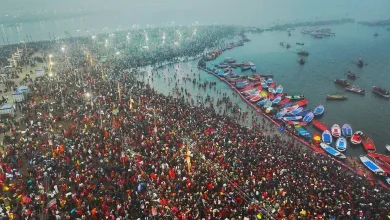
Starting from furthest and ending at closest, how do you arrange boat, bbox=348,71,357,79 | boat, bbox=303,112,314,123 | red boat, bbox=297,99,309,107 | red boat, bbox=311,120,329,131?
1. boat, bbox=348,71,357,79
2. red boat, bbox=297,99,309,107
3. boat, bbox=303,112,314,123
4. red boat, bbox=311,120,329,131

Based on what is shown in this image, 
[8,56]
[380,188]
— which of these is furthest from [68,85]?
[380,188]

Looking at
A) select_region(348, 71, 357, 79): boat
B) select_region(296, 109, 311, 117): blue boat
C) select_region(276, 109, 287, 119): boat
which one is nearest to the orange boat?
select_region(296, 109, 311, 117): blue boat

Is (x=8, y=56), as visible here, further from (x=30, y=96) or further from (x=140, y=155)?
(x=140, y=155)

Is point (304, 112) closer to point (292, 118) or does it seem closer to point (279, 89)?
point (292, 118)

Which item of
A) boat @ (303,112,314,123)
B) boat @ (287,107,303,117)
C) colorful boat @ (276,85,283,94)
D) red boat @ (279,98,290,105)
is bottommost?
boat @ (303,112,314,123)

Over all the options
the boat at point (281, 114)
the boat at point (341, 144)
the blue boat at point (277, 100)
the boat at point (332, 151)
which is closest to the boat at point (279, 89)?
the blue boat at point (277, 100)

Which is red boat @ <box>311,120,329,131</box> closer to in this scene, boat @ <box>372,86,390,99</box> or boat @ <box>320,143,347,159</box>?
boat @ <box>320,143,347,159</box>

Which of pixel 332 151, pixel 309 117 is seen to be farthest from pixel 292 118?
pixel 332 151
